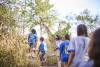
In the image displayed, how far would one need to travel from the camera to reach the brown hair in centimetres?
295

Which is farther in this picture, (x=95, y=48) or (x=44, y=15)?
(x=44, y=15)

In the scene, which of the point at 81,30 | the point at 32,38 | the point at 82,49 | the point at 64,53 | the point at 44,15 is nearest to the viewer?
the point at 81,30

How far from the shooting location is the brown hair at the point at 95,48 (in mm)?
2953

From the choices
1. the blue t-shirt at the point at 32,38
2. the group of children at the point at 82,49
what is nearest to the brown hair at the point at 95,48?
the group of children at the point at 82,49

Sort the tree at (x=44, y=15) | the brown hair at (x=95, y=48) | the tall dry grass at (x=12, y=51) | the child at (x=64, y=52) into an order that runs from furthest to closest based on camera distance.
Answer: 1. the tree at (x=44, y=15)
2. the tall dry grass at (x=12, y=51)
3. the child at (x=64, y=52)
4. the brown hair at (x=95, y=48)

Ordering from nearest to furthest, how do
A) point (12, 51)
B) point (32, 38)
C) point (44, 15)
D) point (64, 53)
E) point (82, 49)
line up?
1. point (82, 49)
2. point (64, 53)
3. point (12, 51)
4. point (32, 38)
5. point (44, 15)

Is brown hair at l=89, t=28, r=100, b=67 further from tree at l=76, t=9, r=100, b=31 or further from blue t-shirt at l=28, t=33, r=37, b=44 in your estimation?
tree at l=76, t=9, r=100, b=31

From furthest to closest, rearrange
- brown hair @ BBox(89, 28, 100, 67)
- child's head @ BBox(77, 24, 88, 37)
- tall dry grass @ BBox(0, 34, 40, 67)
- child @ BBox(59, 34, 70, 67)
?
tall dry grass @ BBox(0, 34, 40, 67), child @ BBox(59, 34, 70, 67), child's head @ BBox(77, 24, 88, 37), brown hair @ BBox(89, 28, 100, 67)

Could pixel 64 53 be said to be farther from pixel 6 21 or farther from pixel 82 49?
pixel 6 21

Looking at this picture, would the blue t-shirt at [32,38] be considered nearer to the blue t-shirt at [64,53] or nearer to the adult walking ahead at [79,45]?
the blue t-shirt at [64,53]

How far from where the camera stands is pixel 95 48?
9.76ft

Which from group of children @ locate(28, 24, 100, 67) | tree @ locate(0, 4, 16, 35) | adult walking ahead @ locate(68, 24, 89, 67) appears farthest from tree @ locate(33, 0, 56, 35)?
adult walking ahead @ locate(68, 24, 89, 67)

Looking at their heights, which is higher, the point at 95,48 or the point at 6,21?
the point at 6,21

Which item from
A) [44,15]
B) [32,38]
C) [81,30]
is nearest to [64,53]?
[81,30]
